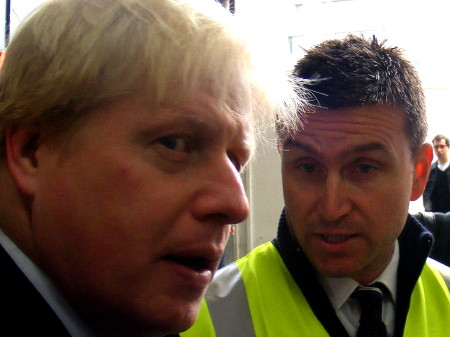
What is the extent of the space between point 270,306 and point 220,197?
54cm

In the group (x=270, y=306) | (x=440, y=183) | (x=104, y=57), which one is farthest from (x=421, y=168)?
(x=440, y=183)

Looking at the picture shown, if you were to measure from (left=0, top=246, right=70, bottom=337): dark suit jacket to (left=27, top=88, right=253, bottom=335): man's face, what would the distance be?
37 millimetres

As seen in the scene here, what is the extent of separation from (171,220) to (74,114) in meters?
0.19

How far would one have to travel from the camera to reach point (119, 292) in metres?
0.67

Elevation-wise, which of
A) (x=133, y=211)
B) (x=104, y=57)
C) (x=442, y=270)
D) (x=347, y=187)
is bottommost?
(x=442, y=270)

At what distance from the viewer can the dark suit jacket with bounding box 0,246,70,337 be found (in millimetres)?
662

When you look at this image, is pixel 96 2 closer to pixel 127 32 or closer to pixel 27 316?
pixel 127 32

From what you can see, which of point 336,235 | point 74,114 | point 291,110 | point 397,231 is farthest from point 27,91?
point 397,231

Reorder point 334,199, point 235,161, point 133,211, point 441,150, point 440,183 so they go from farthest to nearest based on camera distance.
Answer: point 441,150, point 440,183, point 334,199, point 235,161, point 133,211

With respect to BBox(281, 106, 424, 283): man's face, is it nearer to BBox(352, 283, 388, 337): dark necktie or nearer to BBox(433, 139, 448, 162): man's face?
BBox(352, 283, 388, 337): dark necktie

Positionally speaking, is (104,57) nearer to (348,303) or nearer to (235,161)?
(235,161)

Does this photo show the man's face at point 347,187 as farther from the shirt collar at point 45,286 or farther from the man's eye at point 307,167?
the shirt collar at point 45,286

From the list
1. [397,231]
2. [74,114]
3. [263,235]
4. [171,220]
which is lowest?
[263,235]

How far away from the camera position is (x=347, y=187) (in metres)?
1.14
